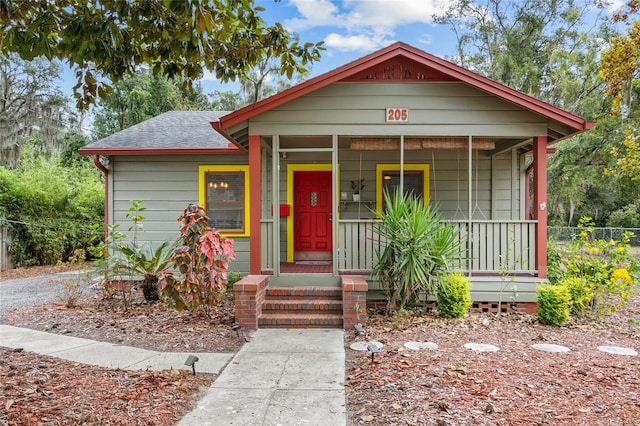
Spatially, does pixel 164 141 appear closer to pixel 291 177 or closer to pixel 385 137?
pixel 291 177

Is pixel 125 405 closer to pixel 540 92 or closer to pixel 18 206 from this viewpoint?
pixel 18 206

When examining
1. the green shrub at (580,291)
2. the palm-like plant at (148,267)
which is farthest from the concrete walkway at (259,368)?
the green shrub at (580,291)

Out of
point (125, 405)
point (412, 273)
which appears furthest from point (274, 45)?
point (125, 405)

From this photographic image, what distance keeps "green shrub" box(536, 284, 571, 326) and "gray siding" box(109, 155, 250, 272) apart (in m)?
5.39

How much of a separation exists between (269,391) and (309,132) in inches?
156

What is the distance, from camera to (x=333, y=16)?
2075cm

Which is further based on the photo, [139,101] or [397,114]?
[139,101]

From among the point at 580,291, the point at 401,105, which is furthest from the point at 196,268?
the point at 580,291

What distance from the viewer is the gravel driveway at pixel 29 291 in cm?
701

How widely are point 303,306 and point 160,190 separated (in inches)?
176

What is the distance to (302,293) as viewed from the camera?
5906mm

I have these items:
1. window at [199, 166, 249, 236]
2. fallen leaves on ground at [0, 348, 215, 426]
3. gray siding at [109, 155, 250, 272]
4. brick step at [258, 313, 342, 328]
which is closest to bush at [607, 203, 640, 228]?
window at [199, 166, 249, 236]

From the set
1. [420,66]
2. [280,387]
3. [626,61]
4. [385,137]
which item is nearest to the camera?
[280,387]

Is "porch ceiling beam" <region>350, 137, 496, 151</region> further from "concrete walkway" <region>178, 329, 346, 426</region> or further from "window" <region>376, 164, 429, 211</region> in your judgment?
"concrete walkway" <region>178, 329, 346, 426</region>
